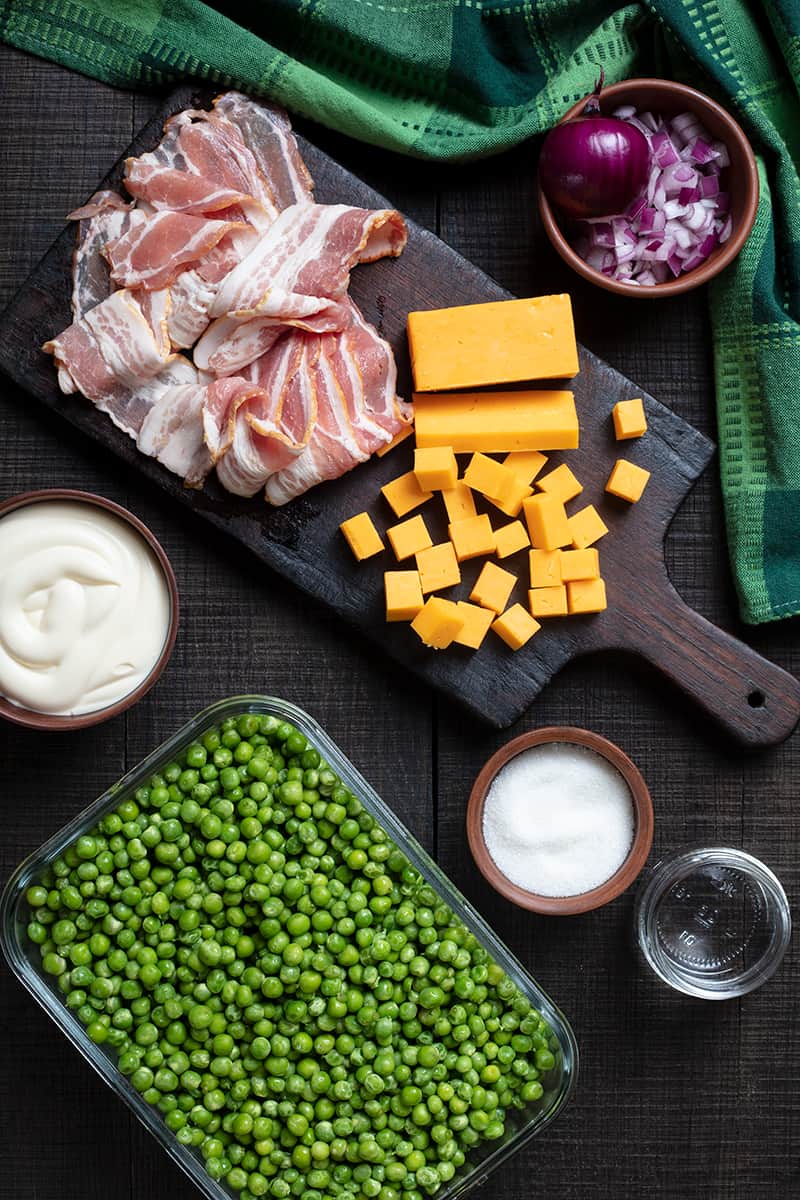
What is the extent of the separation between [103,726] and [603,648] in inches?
38.9

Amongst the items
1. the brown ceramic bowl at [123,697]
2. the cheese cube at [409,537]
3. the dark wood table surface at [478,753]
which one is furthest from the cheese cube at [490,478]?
the brown ceramic bowl at [123,697]

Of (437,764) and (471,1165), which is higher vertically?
(437,764)

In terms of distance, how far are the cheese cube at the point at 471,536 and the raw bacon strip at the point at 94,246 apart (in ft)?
2.59

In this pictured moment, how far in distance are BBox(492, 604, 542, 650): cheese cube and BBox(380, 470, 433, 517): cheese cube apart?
0.27 metres

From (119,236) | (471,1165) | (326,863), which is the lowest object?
(471,1165)

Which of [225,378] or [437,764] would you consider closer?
[225,378]

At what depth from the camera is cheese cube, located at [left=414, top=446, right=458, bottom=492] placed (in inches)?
81.4

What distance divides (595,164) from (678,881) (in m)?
1.33

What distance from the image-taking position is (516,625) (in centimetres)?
211

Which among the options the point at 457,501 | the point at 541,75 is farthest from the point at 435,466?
the point at 541,75

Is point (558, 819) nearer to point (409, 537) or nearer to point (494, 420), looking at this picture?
point (409, 537)

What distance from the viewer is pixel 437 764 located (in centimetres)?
222

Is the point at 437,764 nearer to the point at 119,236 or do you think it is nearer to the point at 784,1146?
the point at 784,1146

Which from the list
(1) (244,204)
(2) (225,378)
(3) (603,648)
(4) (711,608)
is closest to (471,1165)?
(3) (603,648)
